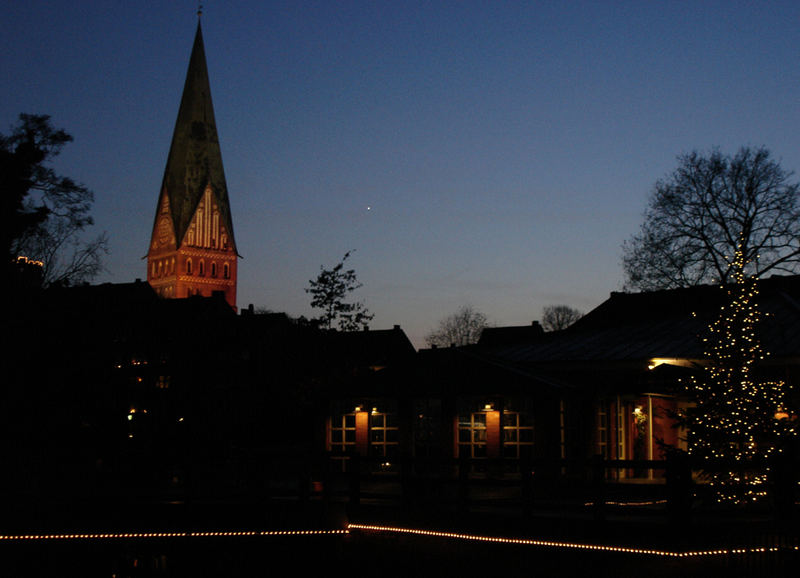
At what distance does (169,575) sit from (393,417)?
888cm

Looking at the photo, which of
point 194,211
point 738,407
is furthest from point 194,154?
point 738,407

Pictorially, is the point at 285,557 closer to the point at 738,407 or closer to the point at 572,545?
the point at 572,545

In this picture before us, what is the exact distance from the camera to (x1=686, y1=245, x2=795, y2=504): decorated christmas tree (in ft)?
60.1

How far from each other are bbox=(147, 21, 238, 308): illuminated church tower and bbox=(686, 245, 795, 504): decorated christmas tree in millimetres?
128713

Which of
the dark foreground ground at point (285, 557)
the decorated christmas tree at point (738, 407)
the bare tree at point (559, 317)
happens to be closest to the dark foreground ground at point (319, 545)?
the dark foreground ground at point (285, 557)

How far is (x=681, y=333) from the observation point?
88.3 feet

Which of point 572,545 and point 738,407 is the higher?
point 738,407

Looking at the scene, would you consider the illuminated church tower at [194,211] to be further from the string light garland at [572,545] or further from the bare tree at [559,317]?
the string light garland at [572,545]

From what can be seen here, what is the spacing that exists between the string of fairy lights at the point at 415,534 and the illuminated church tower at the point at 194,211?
128m

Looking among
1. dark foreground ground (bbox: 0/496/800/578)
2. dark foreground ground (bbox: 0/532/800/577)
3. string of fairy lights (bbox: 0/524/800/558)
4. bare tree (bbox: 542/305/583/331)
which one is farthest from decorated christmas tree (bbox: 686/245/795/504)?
bare tree (bbox: 542/305/583/331)

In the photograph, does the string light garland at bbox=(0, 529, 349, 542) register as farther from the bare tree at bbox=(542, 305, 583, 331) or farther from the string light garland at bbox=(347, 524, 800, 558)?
the bare tree at bbox=(542, 305, 583, 331)

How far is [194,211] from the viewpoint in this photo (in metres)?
164

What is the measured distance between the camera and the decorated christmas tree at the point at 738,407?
60.1 feet

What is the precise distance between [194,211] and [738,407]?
5957 inches
